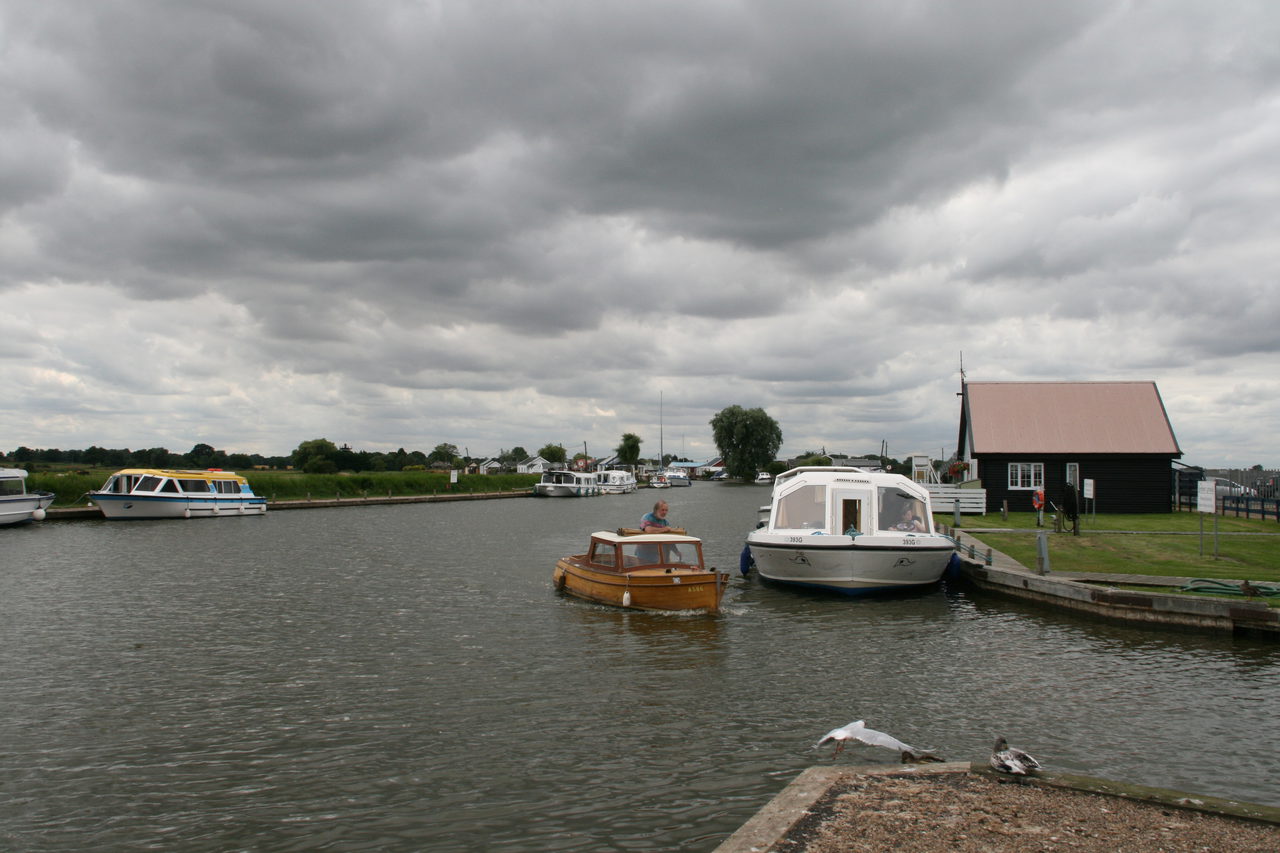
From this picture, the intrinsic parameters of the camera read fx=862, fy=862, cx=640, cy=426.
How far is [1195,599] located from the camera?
16.5 metres

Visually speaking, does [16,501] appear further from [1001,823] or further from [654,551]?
[1001,823]

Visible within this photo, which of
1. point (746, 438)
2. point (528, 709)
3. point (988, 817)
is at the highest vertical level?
point (746, 438)

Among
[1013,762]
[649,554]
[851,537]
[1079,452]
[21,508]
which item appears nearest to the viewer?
[1013,762]

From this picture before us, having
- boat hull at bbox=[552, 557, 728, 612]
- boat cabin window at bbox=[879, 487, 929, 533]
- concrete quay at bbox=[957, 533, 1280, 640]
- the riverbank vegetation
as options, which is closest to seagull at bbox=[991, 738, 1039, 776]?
concrete quay at bbox=[957, 533, 1280, 640]

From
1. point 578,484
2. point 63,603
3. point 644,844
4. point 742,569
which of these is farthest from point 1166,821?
point 578,484

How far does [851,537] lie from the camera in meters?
21.9

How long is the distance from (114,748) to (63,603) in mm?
13169

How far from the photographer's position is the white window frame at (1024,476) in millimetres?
40844

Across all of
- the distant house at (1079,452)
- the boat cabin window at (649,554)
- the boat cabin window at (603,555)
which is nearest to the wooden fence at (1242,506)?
the distant house at (1079,452)

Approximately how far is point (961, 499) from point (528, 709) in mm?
32343

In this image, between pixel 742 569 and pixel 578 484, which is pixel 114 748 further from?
pixel 578 484

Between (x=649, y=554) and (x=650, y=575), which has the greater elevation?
(x=649, y=554)

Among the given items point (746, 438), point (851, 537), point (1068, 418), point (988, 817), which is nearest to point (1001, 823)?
point (988, 817)

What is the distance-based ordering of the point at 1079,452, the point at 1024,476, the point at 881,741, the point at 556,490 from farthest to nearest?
the point at 556,490 < the point at 1024,476 < the point at 1079,452 < the point at 881,741
